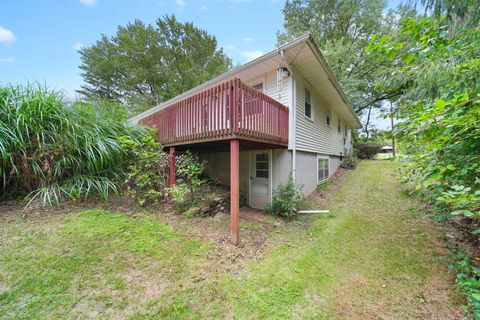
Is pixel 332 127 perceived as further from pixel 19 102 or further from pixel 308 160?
pixel 19 102

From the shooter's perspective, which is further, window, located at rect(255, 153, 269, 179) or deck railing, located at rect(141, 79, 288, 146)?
window, located at rect(255, 153, 269, 179)

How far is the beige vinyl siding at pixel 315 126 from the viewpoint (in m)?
6.39

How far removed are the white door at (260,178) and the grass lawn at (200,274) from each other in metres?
1.97

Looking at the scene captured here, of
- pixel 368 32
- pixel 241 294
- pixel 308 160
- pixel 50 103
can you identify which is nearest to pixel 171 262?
pixel 241 294

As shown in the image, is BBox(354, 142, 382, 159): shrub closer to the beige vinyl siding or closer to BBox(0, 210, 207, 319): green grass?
the beige vinyl siding

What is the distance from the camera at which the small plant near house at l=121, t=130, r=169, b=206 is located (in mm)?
5148

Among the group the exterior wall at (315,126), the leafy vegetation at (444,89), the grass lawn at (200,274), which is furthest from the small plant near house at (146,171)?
the leafy vegetation at (444,89)

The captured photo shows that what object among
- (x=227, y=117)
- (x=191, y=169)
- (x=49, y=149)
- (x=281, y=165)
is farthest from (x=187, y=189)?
(x=49, y=149)

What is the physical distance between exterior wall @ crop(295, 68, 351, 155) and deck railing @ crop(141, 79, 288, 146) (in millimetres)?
907

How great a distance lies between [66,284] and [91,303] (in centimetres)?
52

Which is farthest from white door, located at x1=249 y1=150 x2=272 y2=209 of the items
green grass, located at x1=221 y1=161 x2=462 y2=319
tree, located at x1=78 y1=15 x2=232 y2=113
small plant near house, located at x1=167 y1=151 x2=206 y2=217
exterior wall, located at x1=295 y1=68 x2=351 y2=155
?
tree, located at x1=78 y1=15 x2=232 y2=113

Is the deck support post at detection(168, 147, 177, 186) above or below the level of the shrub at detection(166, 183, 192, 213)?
above

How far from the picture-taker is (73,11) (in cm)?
963

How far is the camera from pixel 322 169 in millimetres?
9008
